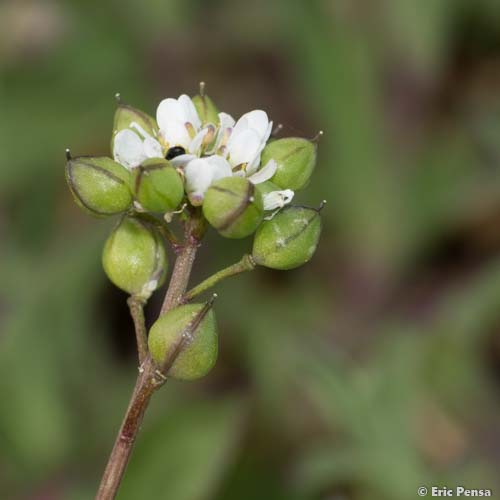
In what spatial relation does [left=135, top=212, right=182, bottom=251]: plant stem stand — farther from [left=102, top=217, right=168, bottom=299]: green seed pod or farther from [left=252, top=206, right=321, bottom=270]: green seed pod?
[left=252, top=206, right=321, bottom=270]: green seed pod

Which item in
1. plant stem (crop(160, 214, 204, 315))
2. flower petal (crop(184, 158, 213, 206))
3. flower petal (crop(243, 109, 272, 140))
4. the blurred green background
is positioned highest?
flower petal (crop(243, 109, 272, 140))

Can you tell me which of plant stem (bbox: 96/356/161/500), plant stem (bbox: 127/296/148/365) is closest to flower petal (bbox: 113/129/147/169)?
plant stem (bbox: 127/296/148/365)

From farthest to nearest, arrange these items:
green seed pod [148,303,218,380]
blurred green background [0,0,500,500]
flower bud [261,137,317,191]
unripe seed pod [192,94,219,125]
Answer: blurred green background [0,0,500,500] → unripe seed pod [192,94,219,125] → flower bud [261,137,317,191] → green seed pod [148,303,218,380]

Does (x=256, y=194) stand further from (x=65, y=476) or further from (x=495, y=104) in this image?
(x=495, y=104)

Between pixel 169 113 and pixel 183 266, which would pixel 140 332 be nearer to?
pixel 183 266

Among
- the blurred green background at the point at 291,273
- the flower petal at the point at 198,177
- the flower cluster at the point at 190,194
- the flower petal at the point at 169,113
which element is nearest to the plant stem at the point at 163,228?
the flower cluster at the point at 190,194

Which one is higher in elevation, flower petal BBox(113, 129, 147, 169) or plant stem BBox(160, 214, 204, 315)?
flower petal BBox(113, 129, 147, 169)

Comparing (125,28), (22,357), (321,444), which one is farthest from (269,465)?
(125,28)
